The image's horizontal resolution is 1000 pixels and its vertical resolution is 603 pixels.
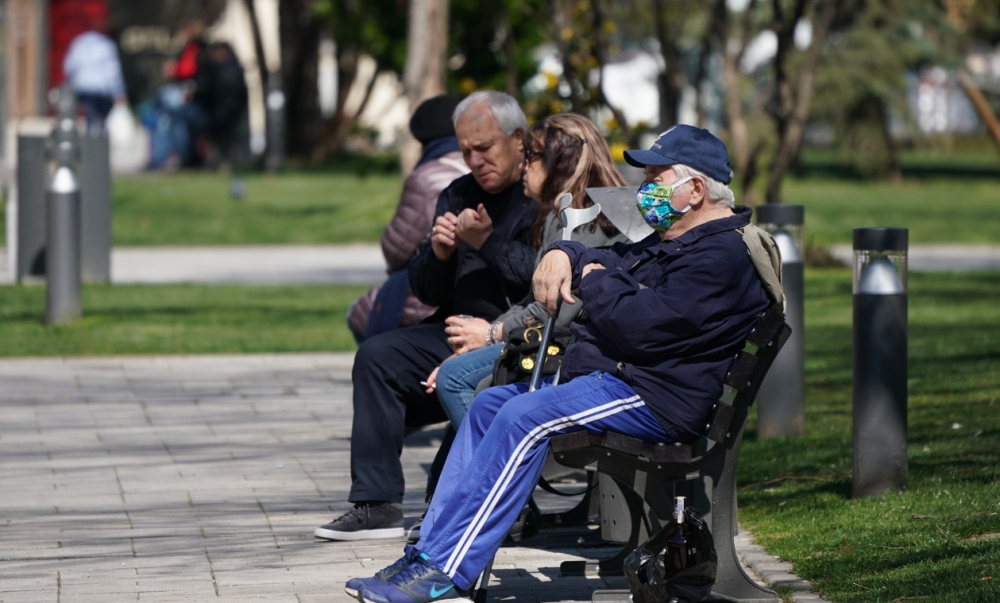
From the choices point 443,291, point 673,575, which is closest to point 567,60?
point 443,291

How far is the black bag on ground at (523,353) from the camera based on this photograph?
5.32 m

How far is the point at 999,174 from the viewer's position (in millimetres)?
34875

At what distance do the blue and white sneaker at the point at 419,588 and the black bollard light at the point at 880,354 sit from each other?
6.32 ft

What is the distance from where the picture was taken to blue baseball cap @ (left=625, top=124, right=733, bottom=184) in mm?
4805

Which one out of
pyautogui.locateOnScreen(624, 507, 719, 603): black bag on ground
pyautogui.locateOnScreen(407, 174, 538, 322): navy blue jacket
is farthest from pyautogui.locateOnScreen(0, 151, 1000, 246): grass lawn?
pyautogui.locateOnScreen(624, 507, 719, 603): black bag on ground

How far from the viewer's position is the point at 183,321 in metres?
11.4

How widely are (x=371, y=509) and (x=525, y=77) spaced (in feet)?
60.0

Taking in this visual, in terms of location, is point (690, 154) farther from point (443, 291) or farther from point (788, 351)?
point (788, 351)

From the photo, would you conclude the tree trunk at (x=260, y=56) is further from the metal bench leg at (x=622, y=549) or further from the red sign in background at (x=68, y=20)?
the metal bench leg at (x=622, y=549)

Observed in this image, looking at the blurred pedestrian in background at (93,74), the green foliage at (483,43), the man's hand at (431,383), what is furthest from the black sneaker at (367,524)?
the blurred pedestrian in background at (93,74)

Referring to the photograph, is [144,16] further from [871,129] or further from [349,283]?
[349,283]

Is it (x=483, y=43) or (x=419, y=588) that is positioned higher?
(x=483, y=43)

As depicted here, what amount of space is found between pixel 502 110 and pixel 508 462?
69.6 inches

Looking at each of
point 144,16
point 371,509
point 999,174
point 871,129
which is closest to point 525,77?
point 871,129
